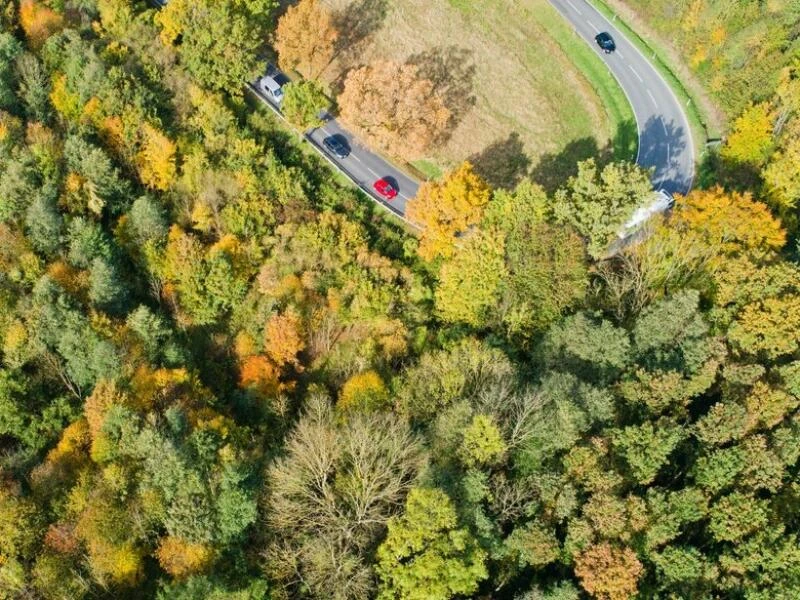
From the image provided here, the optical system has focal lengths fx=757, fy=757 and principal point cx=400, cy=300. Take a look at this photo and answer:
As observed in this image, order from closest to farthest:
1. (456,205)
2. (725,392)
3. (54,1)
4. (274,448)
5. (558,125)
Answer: (725,392), (274,448), (456,205), (558,125), (54,1)

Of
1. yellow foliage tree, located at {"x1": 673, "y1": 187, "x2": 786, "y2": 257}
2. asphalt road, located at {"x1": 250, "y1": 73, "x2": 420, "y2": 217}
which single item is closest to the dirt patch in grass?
asphalt road, located at {"x1": 250, "y1": 73, "x2": 420, "y2": 217}

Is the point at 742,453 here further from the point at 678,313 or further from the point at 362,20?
the point at 362,20

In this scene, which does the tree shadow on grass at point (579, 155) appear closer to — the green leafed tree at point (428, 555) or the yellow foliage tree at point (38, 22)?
the green leafed tree at point (428, 555)

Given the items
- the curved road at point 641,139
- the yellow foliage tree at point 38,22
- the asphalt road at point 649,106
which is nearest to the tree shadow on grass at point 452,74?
the curved road at point 641,139

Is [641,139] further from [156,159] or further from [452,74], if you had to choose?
[156,159]

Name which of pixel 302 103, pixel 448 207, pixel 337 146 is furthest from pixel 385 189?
pixel 302 103

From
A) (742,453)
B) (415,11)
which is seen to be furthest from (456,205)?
(415,11)
